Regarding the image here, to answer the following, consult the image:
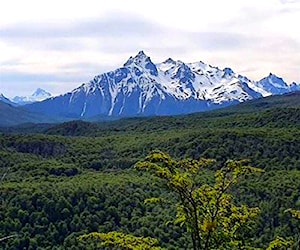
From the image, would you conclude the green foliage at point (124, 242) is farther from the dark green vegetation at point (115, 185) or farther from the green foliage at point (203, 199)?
the dark green vegetation at point (115, 185)

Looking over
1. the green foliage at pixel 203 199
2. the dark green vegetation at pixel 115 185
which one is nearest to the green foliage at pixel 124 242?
the green foliage at pixel 203 199

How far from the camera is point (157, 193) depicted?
10825cm

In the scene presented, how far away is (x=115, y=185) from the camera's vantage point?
367 ft

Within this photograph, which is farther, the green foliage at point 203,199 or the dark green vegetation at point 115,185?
the dark green vegetation at point 115,185

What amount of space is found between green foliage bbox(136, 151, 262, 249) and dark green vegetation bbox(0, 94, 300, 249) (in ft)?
128

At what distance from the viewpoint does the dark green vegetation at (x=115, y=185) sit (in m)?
89.1

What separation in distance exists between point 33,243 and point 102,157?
69.3m

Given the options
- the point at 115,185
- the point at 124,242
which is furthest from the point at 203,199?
the point at 115,185

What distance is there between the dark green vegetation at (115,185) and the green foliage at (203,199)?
128 feet

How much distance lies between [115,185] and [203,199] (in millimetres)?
98991

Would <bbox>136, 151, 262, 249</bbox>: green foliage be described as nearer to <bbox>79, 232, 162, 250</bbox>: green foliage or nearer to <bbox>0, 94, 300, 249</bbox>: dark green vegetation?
<bbox>79, 232, 162, 250</bbox>: green foliage

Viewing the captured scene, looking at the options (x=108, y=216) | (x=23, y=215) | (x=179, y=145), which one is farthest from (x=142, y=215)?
(x=179, y=145)

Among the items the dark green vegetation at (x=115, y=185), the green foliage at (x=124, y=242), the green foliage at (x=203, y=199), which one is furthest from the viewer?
the dark green vegetation at (x=115, y=185)

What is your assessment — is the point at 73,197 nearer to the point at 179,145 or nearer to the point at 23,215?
the point at 23,215
